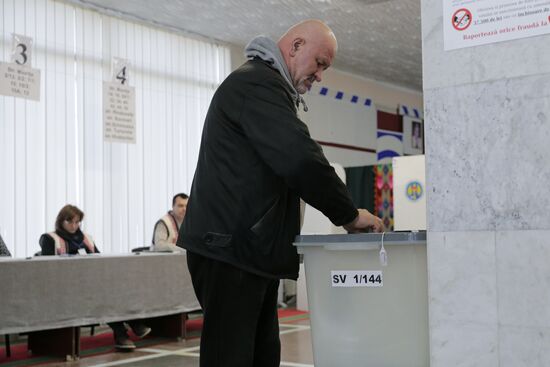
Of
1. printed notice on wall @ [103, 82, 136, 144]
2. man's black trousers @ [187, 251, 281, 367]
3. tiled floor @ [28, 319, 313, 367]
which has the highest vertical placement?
printed notice on wall @ [103, 82, 136, 144]

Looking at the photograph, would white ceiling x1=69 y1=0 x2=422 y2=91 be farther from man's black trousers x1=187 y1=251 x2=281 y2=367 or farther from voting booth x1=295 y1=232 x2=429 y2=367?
voting booth x1=295 y1=232 x2=429 y2=367

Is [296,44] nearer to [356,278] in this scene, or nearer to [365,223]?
[365,223]

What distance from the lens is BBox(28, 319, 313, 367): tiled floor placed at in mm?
4117

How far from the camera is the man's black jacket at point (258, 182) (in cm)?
163

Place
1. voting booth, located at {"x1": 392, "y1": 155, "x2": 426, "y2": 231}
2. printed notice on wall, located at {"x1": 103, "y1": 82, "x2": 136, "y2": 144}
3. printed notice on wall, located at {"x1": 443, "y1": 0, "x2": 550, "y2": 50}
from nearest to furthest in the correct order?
1. printed notice on wall, located at {"x1": 443, "y1": 0, "x2": 550, "y2": 50}
2. printed notice on wall, located at {"x1": 103, "y1": 82, "x2": 136, "y2": 144}
3. voting booth, located at {"x1": 392, "y1": 155, "x2": 426, "y2": 231}

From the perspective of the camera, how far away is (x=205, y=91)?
289 inches

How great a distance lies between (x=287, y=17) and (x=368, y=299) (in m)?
5.63

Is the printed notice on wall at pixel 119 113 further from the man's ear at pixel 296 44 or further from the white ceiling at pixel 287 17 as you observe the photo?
the man's ear at pixel 296 44

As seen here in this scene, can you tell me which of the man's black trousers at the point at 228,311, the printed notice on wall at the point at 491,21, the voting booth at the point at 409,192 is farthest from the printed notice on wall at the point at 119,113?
the printed notice on wall at the point at 491,21

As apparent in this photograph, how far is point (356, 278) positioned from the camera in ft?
4.85

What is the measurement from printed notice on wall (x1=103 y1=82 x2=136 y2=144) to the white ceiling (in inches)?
30.1

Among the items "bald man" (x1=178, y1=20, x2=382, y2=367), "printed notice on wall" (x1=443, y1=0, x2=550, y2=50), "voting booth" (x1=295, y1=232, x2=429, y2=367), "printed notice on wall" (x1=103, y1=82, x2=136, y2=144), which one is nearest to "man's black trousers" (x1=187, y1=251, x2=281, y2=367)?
"bald man" (x1=178, y1=20, x2=382, y2=367)

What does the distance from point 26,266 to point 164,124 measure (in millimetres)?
2913

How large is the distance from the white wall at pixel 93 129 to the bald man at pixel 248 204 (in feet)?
13.8
